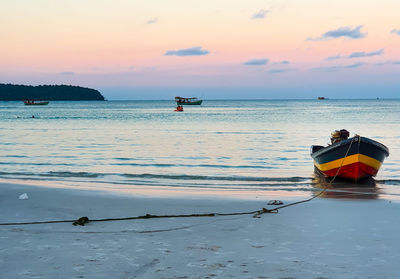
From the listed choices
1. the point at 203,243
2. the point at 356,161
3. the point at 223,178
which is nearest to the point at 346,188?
the point at 356,161

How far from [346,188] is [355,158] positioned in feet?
3.64

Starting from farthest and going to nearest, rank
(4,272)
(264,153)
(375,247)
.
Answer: (264,153)
(375,247)
(4,272)

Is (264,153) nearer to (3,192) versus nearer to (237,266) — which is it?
(3,192)

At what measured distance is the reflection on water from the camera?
11.9 meters

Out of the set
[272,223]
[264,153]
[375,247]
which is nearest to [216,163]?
[264,153]

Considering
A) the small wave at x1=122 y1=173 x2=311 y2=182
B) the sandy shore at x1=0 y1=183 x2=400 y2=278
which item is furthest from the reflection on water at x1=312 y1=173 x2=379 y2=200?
the sandy shore at x1=0 y1=183 x2=400 y2=278

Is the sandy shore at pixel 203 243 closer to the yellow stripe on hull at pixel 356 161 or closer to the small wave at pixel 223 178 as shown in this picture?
the yellow stripe on hull at pixel 356 161

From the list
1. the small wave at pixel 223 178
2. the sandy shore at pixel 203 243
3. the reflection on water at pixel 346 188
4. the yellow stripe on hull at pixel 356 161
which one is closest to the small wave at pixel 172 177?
the small wave at pixel 223 178

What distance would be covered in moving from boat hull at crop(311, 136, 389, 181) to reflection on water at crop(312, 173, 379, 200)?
226 millimetres

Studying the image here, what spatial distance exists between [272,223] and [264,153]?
15.6m

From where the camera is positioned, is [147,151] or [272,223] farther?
[147,151]

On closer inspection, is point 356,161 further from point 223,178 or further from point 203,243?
point 203,243

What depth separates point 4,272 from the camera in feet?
17.9

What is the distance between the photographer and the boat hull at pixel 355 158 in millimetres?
14078
